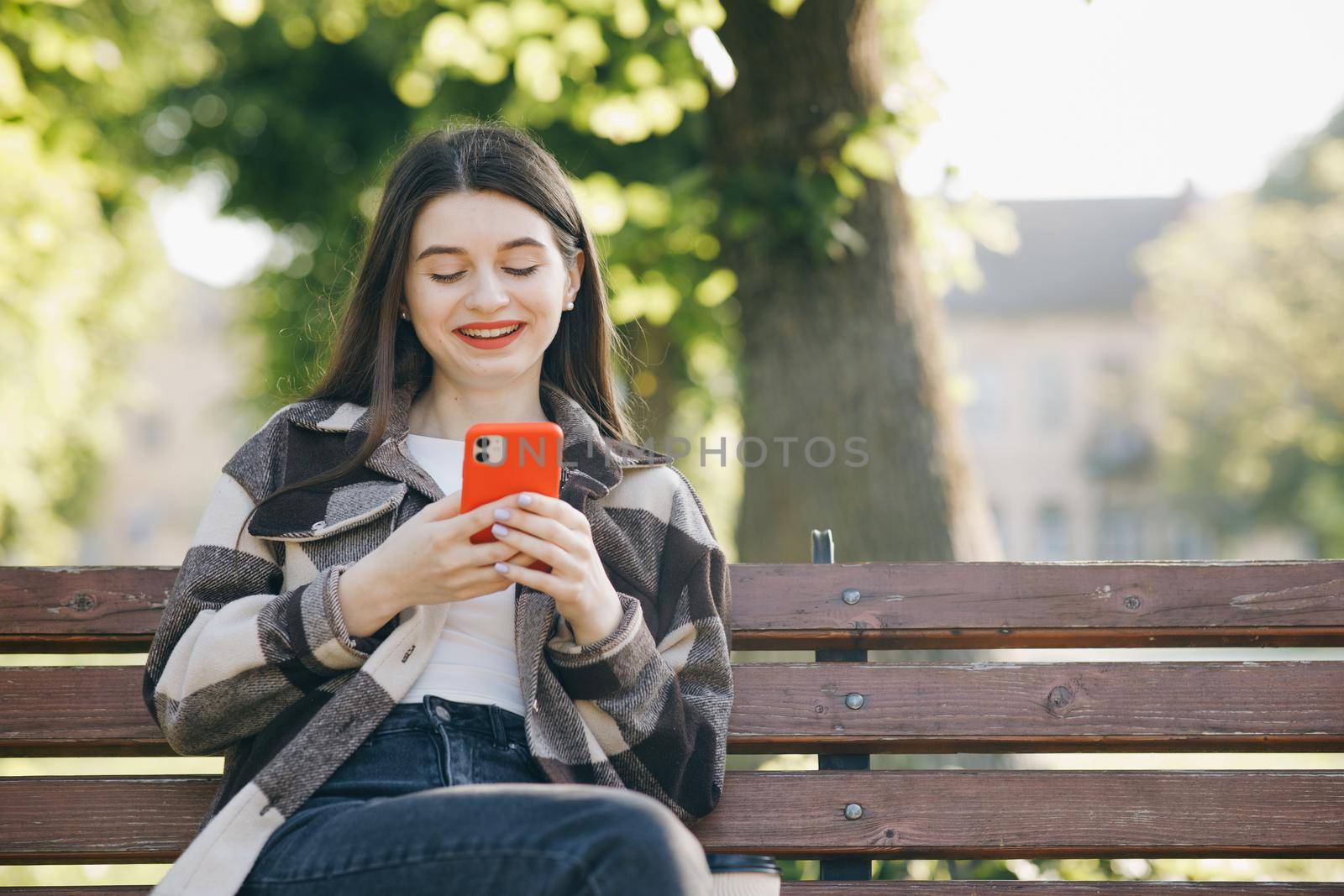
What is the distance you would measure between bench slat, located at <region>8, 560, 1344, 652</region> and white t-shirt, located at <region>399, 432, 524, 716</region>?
552mm

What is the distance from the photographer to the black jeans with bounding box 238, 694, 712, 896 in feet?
5.74

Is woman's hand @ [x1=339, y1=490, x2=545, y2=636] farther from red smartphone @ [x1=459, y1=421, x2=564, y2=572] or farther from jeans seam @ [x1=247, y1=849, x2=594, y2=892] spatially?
jeans seam @ [x1=247, y1=849, x2=594, y2=892]

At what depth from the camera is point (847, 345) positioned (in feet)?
16.7

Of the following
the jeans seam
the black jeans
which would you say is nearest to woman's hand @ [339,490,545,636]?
the black jeans

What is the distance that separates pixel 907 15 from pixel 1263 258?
77.9 ft

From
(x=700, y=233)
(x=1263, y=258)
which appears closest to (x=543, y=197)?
(x=700, y=233)

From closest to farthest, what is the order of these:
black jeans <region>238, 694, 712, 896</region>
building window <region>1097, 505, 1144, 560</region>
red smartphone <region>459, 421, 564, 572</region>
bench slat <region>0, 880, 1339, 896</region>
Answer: black jeans <region>238, 694, 712, 896</region> < red smartphone <region>459, 421, 564, 572</region> < bench slat <region>0, 880, 1339, 896</region> < building window <region>1097, 505, 1144, 560</region>

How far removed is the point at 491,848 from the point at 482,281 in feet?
3.84

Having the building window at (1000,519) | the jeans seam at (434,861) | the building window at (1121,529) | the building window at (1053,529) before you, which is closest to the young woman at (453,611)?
the jeans seam at (434,861)

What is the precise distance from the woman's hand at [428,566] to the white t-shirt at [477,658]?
0.21 m

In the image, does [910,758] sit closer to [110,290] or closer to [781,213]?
[781,213]

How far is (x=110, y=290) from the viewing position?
16.8 meters

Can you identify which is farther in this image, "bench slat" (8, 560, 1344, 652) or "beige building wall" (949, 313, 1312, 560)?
"beige building wall" (949, 313, 1312, 560)

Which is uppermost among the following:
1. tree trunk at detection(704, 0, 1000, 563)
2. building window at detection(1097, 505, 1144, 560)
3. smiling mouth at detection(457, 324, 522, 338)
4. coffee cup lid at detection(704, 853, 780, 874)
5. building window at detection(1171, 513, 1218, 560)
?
building window at detection(1097, 505, 1144, 560)
